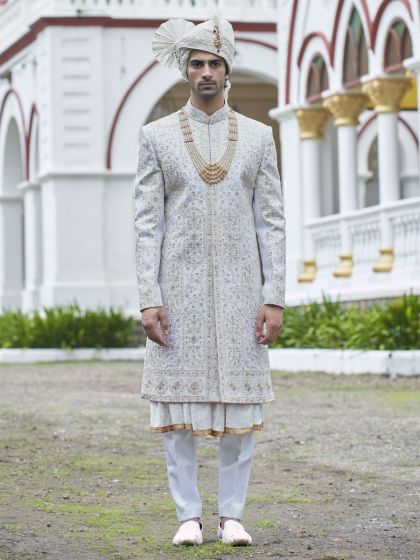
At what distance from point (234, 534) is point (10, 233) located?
2386 centimetres

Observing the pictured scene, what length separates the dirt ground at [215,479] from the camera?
6012 millimetres

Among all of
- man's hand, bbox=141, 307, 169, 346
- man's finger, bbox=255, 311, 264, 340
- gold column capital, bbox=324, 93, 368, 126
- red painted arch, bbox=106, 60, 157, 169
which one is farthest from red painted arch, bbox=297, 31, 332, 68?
man's hand, bbox=141, 307, 169, 346

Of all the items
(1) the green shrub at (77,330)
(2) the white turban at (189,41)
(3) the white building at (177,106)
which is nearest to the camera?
(2) the white turban at (189,41)

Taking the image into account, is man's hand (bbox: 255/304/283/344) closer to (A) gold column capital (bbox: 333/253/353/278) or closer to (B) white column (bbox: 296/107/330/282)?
(A) gold column capital (bbox: 333/253/353/278)

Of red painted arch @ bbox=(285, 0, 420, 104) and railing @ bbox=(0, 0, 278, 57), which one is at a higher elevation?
railing @ bbox=(0, 0, 278, 57)

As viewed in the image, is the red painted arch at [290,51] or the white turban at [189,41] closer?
the white turban at [189,41]

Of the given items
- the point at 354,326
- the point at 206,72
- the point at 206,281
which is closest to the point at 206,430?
the point at 206,281

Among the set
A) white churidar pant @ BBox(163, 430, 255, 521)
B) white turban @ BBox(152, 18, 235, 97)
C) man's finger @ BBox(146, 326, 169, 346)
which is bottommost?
white churidar pant @ BBox(163, 430, 255, 521)

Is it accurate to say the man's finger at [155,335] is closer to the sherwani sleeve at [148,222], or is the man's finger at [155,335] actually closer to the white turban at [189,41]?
the sherwani sleeve at [148,222]

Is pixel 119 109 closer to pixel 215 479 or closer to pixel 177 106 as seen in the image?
pixel 177 106

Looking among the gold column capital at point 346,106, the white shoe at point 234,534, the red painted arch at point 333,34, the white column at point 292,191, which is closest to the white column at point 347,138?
the gold column capital at point 346,106

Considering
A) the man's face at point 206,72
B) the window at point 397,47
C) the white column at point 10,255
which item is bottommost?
the man's face at point 206,72

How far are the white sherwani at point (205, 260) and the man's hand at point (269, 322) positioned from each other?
2 cm

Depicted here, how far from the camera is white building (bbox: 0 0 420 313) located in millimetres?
18062
